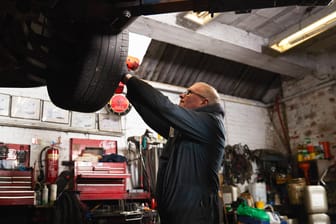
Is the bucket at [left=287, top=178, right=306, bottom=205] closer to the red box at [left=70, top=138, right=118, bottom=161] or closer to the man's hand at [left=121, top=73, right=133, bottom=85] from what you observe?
the red box at [left=70, top=138, right=118, bottom=161]

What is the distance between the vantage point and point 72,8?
1415 millimetres

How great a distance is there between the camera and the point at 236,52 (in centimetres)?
473

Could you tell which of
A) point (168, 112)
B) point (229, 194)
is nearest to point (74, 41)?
point (168, 112)

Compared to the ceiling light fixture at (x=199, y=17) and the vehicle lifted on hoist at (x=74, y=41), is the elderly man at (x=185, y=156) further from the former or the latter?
the ceiling light fixture at (x=199, y=17)

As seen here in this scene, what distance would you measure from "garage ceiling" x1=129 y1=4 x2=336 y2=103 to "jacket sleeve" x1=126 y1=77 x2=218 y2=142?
2281 mm

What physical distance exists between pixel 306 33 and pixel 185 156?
3.45m

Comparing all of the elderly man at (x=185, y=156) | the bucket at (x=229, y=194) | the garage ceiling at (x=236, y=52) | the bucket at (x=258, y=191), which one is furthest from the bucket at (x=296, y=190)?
the elderly man at (x=185, y=156)

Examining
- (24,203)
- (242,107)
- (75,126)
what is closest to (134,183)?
(75,126)

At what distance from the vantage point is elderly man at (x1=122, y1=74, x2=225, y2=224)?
5.35ft

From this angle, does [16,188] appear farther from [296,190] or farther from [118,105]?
[296,190]

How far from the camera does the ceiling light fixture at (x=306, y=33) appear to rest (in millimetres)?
4055

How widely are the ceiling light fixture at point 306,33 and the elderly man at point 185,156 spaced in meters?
2.97

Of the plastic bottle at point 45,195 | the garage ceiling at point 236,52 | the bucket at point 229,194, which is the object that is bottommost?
the bucket at point 229,194

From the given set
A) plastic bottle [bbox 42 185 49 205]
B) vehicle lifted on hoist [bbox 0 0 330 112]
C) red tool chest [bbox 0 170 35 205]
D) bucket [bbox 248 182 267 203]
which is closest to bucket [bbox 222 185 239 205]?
bucket [bbox 248 182 267 203]
